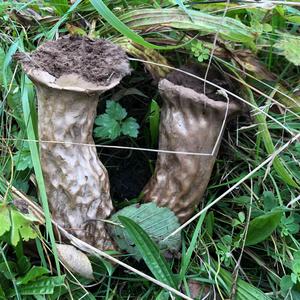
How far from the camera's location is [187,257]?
1597 mm

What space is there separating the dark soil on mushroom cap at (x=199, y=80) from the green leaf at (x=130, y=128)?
0.65 feet

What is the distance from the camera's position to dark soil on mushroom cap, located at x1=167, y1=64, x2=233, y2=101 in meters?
1.67

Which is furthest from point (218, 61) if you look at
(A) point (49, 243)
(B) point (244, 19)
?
(A) point (49, 243)

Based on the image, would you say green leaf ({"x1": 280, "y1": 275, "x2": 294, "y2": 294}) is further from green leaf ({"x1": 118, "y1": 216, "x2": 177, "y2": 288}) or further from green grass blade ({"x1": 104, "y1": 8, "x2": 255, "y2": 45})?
green grass blade ({"x1": 104, "y1": 8, "x2": 255, "y2": 45})

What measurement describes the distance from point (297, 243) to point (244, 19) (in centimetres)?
85

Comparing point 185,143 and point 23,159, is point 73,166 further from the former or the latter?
point 185,143

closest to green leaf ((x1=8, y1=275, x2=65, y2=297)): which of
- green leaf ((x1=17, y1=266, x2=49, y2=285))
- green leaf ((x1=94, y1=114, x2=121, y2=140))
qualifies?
green leaf ((x1=17, y1=266, x2=49, y2=285))

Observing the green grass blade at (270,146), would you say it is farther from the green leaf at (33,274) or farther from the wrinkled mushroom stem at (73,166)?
the green leaf at (33,274)

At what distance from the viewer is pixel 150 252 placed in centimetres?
155

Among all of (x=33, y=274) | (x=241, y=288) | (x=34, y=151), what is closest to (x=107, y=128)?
(x=34, y=151)

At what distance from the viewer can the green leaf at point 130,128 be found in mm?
1731

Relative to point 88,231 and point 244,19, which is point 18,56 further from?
point 244,19

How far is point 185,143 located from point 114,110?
0.97ft

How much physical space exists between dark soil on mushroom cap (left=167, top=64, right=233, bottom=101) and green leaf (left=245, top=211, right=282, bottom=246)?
42cm
